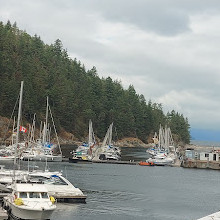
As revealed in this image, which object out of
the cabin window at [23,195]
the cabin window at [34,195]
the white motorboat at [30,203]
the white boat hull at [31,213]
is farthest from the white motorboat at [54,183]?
the white boat hull at [31,213]

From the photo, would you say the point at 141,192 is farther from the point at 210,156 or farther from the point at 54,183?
the point at 210,156

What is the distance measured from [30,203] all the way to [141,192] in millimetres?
30629

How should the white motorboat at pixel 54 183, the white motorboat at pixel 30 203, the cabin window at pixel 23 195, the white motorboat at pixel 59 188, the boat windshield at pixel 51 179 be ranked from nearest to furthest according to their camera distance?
the white motorboat at pixel 30 203 → the cabin window at pixel 23 195 → the white motorboat at pixel 59 188 → the white motorboat at pixel 54 183 → the boat windshield at pixel 51 179

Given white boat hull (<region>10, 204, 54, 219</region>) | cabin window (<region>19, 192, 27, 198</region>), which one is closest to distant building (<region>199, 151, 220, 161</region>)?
cabin window (<region>19, 192, 27, 198</region>)

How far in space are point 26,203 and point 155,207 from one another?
20957mm

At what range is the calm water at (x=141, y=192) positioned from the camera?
50.1 meters

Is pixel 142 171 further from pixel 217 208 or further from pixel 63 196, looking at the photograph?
pixel 63 196

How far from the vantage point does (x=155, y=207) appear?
55562 millimetres

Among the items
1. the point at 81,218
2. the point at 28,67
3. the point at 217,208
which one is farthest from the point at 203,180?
the point at 28,67

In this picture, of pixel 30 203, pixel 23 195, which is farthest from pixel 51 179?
pixel 30 203

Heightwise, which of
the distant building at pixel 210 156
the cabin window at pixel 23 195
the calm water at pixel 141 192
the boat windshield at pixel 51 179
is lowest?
the calm water at pixel 141 192

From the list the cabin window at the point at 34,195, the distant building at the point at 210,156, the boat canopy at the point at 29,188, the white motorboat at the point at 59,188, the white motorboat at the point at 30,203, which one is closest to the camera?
the white motorboat at the point at 30,203

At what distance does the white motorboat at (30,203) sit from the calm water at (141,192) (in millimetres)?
4807

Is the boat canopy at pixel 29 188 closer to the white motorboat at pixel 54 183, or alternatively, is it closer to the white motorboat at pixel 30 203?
the white motorboat at pixel 30 203
